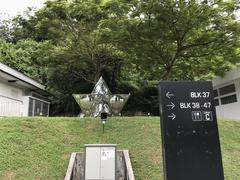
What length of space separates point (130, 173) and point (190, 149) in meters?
3.02

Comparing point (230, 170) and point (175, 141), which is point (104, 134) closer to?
point (230, 170)

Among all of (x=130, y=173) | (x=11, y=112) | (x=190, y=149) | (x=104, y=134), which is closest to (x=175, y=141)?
(x=190, y=149)

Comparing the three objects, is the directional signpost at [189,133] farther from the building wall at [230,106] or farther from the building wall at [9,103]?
the building wall at [230,106]

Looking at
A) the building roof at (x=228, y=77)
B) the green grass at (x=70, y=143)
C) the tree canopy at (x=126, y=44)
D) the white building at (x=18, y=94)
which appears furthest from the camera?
the building roof at (x=228, y=77)

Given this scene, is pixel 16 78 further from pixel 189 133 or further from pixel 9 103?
pixel 189 133

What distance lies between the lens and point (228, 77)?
1556 cm

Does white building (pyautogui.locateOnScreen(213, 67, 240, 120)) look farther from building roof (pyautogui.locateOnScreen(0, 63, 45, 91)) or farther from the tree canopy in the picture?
building roof (pyautogui.locateOnScreen(0, 63, 45, 91))

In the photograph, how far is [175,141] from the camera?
3.50m

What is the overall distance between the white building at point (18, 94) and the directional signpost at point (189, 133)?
10702mm

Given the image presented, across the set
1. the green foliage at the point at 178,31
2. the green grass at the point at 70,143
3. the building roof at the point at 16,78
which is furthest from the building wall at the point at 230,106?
the building roof at the point at 16,78

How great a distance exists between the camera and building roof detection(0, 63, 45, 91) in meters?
13.8

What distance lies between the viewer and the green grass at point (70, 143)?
6.80 meters

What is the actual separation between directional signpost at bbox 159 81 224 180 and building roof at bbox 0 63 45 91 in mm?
11595

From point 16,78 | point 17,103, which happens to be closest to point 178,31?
Result: point 17,103
